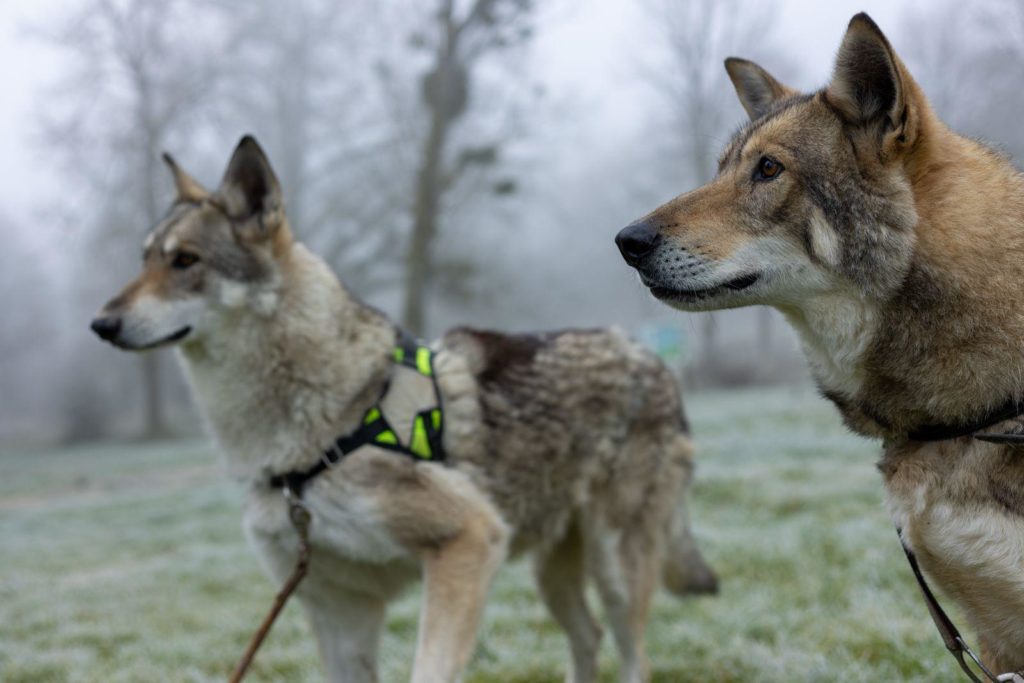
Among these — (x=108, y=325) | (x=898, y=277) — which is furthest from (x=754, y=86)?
(x=108, y=325)

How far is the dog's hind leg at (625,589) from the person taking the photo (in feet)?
13.0

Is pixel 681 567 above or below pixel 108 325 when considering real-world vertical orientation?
below

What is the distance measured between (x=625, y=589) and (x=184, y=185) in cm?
289

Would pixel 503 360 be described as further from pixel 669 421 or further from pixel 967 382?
pixel 967 382

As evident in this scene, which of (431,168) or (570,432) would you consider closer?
(570,432)

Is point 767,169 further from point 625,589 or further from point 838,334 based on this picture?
point 625,589

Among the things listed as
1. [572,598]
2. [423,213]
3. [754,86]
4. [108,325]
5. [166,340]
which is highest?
[754,86]

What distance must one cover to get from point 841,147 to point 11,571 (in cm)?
851

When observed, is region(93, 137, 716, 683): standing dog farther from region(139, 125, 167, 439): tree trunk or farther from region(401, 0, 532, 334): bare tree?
region(139, 125, 167, 439): tree trunk

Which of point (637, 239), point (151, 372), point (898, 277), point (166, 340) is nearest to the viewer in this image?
point (898, 277)

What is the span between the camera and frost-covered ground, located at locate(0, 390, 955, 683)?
4.11m

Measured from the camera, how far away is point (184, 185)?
4.13 meters

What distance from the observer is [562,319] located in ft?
135

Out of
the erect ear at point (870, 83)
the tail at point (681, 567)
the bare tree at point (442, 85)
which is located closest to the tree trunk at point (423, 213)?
the bare tree at point (442, 85)
